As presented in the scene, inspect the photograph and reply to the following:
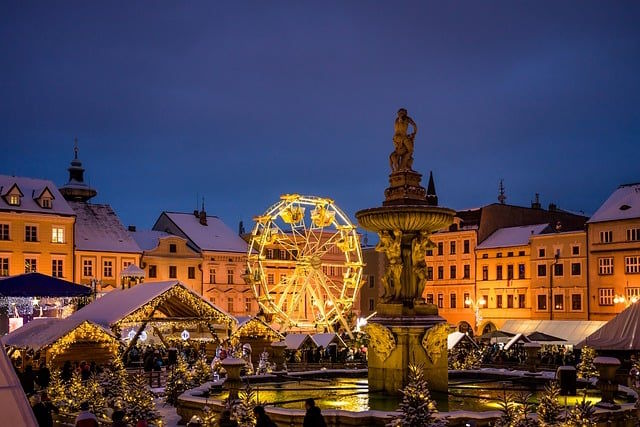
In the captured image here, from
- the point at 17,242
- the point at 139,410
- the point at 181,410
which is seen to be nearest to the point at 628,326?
the point at 181,410

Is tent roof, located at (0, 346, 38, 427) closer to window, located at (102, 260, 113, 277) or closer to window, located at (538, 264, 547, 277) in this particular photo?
window, located at (102, 260, 113, 277)

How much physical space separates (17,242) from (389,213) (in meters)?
→ 40.9

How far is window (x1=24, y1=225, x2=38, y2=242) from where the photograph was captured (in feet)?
177

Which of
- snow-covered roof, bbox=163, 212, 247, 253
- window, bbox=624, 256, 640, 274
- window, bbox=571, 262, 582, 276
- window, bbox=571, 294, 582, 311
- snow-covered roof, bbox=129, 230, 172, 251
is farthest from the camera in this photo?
snow-covered roof, bbox=163, 212, 247, 253

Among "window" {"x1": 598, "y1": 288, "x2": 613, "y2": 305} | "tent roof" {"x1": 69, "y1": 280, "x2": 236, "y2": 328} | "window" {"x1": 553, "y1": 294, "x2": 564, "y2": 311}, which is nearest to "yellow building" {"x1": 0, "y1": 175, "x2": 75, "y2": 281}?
"tent roof" {"x1": 69, "y1": 280, "x2": 236, "y2": 328}

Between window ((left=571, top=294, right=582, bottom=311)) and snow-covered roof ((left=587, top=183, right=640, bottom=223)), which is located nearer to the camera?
snow-covered roof ((left=587, top=183, right=640, bottom=223))

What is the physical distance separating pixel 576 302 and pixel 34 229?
38.4 meters

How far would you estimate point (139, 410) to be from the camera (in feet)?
50.1

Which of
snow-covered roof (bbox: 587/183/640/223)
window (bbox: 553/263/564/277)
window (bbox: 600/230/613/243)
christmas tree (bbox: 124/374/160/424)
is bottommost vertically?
christmas tree (bbox: 124/374/160/424)

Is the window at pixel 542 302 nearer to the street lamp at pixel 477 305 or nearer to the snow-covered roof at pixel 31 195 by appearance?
the street lamp at pixel 477 305

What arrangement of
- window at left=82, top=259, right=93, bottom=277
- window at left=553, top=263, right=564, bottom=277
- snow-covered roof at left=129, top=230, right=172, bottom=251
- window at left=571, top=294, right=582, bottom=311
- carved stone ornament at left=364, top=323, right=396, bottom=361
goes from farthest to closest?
snow-covered roof at left=129, top=230, right=172, bottom=251 → window at left=553, top=263, right=564, bottom=277 → window at left=82, top=259, right=93, bottom=277 → window at left=571, top=294, right=582, bottom=311 → carved stone ornament at left=364, top=323, right=396, bottom=361

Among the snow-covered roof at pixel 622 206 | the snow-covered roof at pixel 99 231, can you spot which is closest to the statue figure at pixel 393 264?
the snow-covered roof at pixel 622 206

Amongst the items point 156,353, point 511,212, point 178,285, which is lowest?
point 156,353

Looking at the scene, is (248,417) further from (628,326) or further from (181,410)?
(628,326)
